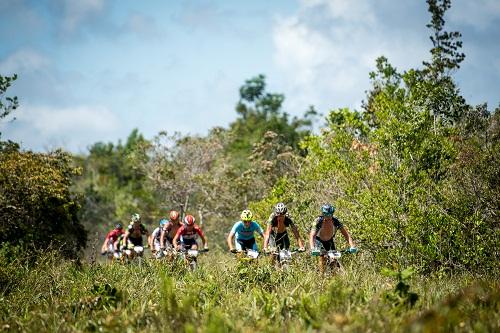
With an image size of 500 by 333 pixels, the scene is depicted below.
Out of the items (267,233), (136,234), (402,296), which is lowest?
(402,296)

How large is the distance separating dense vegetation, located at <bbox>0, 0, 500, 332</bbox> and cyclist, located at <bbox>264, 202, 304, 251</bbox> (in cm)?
64

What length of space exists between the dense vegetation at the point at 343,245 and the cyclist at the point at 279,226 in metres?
0.64

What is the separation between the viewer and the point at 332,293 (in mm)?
7438

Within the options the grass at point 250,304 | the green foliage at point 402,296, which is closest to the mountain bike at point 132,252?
the grass at point 250,304

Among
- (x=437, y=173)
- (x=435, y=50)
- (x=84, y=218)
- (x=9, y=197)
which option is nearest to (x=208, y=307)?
(x=437, y=173)

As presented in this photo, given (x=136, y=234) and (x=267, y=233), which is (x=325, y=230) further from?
(x=136, y=234)

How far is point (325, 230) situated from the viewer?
41.0 feet

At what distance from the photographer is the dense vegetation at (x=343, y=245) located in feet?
23.6

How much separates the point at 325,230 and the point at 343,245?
1.88m

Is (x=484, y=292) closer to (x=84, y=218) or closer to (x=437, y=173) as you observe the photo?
(x=437, y=173)

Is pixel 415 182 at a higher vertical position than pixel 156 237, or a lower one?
higher

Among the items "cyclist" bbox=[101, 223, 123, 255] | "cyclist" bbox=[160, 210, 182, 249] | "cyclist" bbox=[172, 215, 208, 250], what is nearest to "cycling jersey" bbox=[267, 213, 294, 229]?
"cyclist" bbox=[172, 215, 208, 250]

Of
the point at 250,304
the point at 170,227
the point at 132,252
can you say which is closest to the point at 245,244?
the point at 170,227

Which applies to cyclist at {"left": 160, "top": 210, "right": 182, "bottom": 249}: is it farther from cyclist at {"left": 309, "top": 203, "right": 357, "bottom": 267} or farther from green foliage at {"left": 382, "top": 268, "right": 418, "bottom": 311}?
green foliage at {"left": 382, "top": 268, "right": 418, "bottom": 311}
